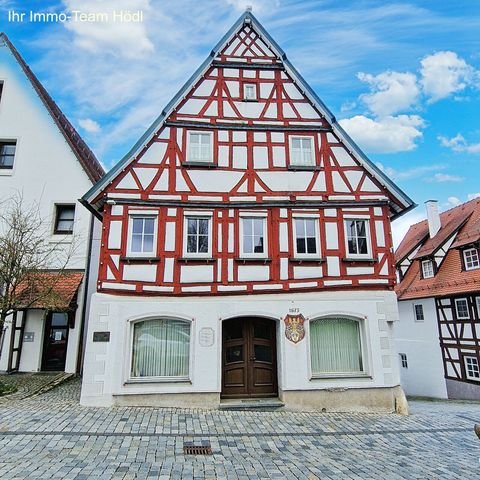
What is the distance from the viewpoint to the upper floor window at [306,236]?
10670 mm

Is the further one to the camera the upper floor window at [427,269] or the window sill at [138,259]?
the upper floor window at [427,269]

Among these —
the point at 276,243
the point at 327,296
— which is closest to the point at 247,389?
the point at 327,296

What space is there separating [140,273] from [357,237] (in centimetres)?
631

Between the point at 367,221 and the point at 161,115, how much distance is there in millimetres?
6899

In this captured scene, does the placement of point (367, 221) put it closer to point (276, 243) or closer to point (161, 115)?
point (276, 243)

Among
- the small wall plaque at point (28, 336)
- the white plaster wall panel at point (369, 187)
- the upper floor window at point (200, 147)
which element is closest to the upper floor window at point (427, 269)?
the white plaster wall panel at point (369, 187)

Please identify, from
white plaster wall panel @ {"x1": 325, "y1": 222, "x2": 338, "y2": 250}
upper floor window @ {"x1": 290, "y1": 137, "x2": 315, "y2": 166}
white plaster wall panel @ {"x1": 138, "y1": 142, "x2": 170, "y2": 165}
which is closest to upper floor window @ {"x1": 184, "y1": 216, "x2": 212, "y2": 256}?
white plaster wall panel @ {"x1": 138, "y1": 142, "x2": 170, "y2": 165}

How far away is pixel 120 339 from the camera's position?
379 inches

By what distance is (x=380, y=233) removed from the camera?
10898mm

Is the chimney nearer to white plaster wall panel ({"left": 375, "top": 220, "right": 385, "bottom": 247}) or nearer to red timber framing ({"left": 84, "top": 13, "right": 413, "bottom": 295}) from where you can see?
red timber framing ({"left": 84, "top": 13, "right": 413, "bottom": 295})

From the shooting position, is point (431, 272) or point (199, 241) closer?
point (199, 241)

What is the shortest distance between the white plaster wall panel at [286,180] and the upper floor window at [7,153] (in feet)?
35.4

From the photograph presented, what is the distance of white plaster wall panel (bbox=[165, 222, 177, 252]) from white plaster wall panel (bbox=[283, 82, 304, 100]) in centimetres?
559

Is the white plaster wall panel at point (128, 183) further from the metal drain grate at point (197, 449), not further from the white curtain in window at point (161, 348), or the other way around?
the metal drain grate at point (197, 449)
